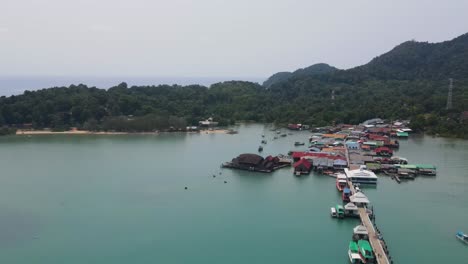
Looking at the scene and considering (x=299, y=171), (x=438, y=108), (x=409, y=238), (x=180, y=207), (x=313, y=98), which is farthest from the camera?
(x=313, y=98)

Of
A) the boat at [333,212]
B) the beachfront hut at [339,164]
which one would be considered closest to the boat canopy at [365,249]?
the boat at [333,212]

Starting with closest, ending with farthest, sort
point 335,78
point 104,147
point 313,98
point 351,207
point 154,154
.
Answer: point 351,207 → point 154,154 → point 104,147 → point 313,98 → point 335,78

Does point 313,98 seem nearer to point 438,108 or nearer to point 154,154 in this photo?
point 438,108

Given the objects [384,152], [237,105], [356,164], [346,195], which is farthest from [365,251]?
[237,105]

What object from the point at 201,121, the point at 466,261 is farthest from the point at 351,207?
the point at 201,121

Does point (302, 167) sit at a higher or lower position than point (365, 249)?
higher

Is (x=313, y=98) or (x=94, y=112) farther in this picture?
(x=313, y=98)

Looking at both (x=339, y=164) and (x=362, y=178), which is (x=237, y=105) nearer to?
(x=339, y=164)

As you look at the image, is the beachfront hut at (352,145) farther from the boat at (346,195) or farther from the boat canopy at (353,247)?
the boat canopy at (353,247)
